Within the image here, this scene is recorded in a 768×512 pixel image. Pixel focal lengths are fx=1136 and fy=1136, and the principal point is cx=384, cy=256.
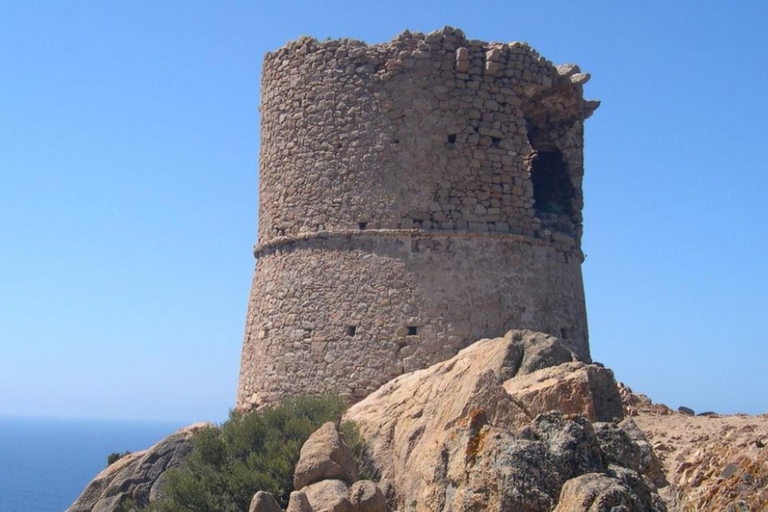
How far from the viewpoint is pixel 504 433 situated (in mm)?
7012

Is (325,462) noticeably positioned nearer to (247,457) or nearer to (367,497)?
(367,497)

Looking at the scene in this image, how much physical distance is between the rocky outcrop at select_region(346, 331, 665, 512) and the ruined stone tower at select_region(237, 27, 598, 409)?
37.7 inches

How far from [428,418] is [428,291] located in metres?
2.97

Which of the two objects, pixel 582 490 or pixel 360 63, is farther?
pixel 360 63

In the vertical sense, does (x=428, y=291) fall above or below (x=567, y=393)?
above

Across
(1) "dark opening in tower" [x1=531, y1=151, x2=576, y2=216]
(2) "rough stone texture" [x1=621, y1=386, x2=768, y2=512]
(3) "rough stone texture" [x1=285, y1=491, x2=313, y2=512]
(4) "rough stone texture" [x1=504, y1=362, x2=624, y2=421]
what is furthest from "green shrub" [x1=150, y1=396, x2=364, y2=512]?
(1) "dark opening in tower" [x1=531, y1=151, x2=576, y2=216]

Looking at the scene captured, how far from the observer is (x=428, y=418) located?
9.65m

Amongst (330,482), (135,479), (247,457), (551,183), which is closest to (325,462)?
(330,482)

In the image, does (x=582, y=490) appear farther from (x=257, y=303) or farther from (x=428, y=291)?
(x=257, y=303)

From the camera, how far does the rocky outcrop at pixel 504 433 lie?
653 centimetres

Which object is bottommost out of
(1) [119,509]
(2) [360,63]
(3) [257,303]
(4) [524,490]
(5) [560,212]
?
(1) [119,509]

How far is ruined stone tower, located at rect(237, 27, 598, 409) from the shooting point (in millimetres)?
12453

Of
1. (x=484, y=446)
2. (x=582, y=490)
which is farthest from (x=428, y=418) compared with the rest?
(x=582, y=490)

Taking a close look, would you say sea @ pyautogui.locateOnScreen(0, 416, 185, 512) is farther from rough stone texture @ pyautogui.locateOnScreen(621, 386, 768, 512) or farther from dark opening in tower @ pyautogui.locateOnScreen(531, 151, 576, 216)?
rough stone texture @ pyautogui.locateOnScreen(621, 386, 768, 512)
